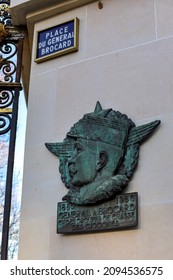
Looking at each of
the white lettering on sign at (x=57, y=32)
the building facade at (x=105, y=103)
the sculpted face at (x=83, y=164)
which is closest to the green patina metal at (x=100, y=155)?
the sculpted face at (x=83, y=164)

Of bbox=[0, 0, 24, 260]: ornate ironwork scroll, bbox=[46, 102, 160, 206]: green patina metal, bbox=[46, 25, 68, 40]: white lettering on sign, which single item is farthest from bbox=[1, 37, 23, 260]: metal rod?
bbox=[46, 102, 160, 206]: green patina metal

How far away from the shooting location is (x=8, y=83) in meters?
6.14

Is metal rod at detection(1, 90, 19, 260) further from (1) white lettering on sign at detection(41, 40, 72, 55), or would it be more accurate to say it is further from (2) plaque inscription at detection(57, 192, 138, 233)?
(2) plaque inscription at detection(57, 192, 138, 233)

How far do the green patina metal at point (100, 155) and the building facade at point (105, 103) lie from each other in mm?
111

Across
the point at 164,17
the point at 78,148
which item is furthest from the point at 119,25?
the point at 78,148

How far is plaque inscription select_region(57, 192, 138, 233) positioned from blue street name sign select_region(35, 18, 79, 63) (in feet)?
6.47

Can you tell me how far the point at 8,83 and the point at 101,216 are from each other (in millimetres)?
2511

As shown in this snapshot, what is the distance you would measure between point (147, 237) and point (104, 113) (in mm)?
1375

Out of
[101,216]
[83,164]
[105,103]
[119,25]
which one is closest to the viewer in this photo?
[101,216]

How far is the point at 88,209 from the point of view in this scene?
4.59 meters

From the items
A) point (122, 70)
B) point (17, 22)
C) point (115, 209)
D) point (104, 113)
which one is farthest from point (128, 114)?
point (17, 22)

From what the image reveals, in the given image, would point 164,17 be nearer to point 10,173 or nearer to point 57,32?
point 57,32

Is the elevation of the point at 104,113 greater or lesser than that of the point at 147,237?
greater

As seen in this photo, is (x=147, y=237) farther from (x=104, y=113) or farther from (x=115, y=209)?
(x=104, y=113)
